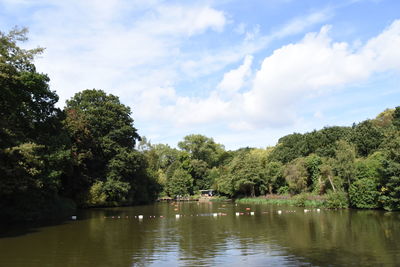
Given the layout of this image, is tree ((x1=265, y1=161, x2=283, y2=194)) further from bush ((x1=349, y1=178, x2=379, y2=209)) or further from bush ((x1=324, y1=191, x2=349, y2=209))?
bush ((x1=349, y1=178, x2=379, y2=209))

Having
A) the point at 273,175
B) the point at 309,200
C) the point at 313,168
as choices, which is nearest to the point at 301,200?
the point at 309,200

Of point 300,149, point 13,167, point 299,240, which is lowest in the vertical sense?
point 299,240

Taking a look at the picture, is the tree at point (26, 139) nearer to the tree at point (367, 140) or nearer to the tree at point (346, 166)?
the tree at point (346, 166)

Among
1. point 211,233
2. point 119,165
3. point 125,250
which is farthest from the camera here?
point 119,165

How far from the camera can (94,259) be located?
15.1 meters

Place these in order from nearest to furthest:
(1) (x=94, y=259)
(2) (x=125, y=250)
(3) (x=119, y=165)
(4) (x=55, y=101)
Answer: (1) (x=94, y=259) < (2) (x=125, y=250) < (4) (x=55, y=101) < (3) (x=119, y=165)

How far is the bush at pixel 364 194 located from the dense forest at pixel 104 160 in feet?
0.36

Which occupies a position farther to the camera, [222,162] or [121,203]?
[222,162]

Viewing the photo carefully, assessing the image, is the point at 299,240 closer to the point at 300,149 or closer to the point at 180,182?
the point at 300,149

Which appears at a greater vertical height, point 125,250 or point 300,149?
point 300,149

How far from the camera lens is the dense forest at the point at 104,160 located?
2583 cm

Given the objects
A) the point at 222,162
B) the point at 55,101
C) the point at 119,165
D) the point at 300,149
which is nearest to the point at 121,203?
the point at 119,165

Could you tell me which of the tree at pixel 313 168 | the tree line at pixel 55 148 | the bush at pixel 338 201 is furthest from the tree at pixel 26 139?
the tree at pixel 313 168

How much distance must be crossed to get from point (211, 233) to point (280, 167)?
39.8 metres
